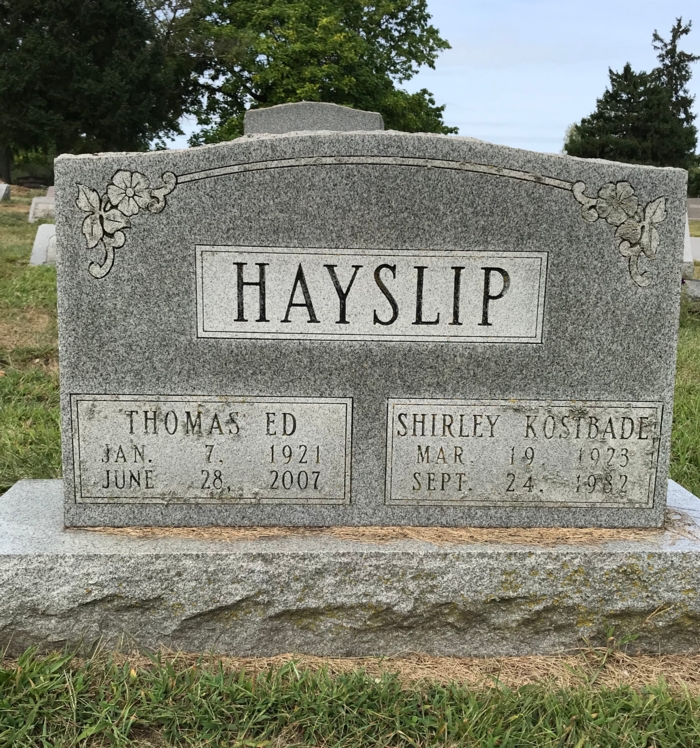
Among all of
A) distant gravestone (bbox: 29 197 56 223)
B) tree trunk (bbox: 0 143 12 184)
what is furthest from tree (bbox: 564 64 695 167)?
distant gravestone (bbox: 29 197 56 223)

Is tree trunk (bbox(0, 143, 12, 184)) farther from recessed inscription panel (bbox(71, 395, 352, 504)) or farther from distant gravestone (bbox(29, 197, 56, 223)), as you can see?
recessed inscription panel (bbox(71, 395, 352, 504))

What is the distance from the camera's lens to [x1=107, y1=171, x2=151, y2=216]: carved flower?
2436mm

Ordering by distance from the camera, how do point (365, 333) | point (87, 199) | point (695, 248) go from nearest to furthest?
1. point (87, 199)
2. point (365, 333)
3. point (695, 248)

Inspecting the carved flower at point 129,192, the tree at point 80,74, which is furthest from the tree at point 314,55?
the carved flower at point 129,192

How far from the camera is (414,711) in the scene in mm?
2143

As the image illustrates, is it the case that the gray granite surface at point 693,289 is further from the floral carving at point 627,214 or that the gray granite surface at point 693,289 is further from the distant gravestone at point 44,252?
the distant gravestone at point 44,252

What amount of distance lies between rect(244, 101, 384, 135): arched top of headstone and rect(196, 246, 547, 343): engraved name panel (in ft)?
12.5

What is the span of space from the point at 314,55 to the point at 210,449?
906 inches

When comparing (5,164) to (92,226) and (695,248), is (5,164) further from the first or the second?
(92,226)

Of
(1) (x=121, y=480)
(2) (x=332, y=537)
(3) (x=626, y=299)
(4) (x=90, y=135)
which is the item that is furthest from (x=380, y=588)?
(4) (x=90, y=135)

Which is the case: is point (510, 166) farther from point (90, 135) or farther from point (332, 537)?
point (90, 135)

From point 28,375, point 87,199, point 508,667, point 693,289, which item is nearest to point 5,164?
point 28,375

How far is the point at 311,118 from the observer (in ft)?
19.8

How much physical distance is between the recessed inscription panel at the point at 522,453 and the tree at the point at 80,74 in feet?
78.1
